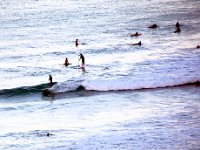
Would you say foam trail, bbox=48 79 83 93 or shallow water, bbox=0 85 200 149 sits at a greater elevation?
foam trail, bbox=48 79 83 93

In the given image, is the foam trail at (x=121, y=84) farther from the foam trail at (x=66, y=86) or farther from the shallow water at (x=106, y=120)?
the shallow water at (x=106, y=120)

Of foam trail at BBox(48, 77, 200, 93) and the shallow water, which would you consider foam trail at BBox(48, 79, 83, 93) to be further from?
the shallow water

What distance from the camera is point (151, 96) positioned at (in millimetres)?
26656

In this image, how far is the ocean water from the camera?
67.2 feet

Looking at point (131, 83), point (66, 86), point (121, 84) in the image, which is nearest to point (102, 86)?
point (121, 84)

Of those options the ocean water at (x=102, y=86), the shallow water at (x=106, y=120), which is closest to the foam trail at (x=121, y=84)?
the ocean water at (x=102, y=86)

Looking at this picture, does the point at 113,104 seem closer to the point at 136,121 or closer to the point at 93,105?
the point at 93,105

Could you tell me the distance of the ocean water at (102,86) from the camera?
20.5 m

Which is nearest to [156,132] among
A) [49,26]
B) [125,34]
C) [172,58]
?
[172,58]

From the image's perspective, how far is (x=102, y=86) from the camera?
29750mm

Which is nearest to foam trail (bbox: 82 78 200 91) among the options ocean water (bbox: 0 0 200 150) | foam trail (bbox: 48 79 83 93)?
ocean water (bbox: 0 0 200 150)

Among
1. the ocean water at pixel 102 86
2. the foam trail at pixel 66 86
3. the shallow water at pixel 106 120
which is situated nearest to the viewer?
the shallow water at pixel 106 120

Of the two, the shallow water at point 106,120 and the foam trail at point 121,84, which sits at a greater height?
the foam trail at point 121,84

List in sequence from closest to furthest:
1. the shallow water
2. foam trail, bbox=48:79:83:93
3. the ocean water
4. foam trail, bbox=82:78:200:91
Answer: the shallow water < the ocean water < foam trail, bbox=82:78:200:91 < foam trail, bbox=48:79:83:93
